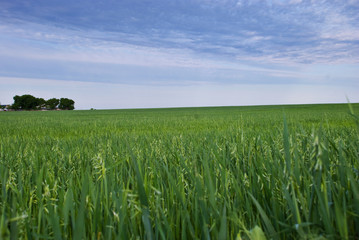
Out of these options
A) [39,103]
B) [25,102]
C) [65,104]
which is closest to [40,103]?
[39,103]

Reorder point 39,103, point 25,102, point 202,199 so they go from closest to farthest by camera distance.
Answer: point 202,199 → point 25,102 → point 39,103

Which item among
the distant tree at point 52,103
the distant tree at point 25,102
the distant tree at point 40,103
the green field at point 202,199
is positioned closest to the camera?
the green field at point 202,199

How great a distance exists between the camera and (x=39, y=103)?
105500 millimetres

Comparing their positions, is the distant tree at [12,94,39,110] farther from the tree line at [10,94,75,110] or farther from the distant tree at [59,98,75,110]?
the distant tree at [59,98,75,110]

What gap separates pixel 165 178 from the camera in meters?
1.88

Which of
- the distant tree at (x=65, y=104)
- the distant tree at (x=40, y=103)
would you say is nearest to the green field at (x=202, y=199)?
the distant tree at (x=65, y=104)

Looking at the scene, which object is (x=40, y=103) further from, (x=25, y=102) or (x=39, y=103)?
(x=25, y=102)

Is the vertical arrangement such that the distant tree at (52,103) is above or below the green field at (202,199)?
above

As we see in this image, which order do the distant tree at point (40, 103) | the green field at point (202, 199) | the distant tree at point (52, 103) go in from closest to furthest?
the green field at point (202, 199)
the distant tree at point (40, 103)
the distant tree at point (52, 103)

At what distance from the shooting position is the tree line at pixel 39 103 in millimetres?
102250

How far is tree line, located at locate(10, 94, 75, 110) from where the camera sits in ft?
→ 335

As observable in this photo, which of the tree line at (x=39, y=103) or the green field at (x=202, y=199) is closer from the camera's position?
the green field at (x=202, y=199)

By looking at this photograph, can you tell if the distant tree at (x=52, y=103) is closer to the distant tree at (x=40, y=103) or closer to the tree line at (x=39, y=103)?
the tree line at (x=39, y=103)

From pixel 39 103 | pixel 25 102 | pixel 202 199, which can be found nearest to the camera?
pixel 202 199
